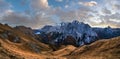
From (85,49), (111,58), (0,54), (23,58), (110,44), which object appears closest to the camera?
(0,54)

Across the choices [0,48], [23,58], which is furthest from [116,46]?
[0,48]

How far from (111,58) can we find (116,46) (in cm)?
2233

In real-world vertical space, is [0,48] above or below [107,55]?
above

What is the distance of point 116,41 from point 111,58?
35284 mm

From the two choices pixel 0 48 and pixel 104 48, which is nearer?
pixel 0 48

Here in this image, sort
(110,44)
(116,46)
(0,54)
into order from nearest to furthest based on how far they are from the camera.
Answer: (0,54)
(116,46)
(110,44)

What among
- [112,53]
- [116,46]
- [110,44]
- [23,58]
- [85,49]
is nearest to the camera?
[23,58]

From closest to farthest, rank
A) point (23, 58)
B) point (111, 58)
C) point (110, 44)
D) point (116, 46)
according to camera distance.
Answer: point (23, 58)
point (111, 58)
point (116, 46)
point (110, 44)

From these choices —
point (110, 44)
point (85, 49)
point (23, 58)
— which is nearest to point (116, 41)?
point (110, 44)

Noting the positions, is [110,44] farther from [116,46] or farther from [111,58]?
[111,58]

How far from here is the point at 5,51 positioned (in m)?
111

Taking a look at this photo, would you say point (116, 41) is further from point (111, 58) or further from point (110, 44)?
point (111, 58)

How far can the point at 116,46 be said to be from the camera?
15338 centimetres

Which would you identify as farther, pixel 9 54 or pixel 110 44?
pixel 110 44
